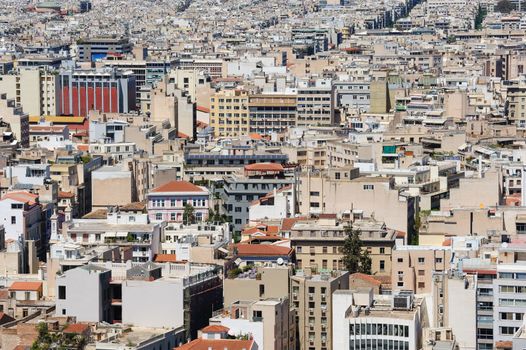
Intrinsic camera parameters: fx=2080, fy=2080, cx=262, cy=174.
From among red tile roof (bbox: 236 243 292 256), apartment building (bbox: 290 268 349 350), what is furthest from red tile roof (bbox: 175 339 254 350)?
red tile roof (bbox: 236 243 292 256)

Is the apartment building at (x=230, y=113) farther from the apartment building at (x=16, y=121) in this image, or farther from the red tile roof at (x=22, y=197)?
the red tile roof at (x=22, y=197)

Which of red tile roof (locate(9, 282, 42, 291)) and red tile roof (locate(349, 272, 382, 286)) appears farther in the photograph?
red tile roof (locate(9, 282, 42, 291))

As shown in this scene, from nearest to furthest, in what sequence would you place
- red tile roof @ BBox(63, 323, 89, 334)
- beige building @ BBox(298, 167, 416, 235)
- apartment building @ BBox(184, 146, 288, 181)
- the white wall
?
red tile roof @ BBox(63, 323, 89, 334)
the white wall
beige building @ BBox(298, 167, 416, 235)
apartment building @ BBox(184, 146, 288, 181)

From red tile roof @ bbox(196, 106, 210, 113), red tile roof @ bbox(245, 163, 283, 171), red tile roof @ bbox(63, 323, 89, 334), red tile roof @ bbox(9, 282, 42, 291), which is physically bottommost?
red tile roof @ bbox(63, 323, 89, 334)

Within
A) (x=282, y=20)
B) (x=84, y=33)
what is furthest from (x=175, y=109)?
(x=282, y=20)

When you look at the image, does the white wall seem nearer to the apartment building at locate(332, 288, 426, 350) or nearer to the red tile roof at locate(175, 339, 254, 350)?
the red tile roof at locate(175, 339, 254, 350)

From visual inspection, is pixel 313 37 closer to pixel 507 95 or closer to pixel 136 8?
pixel 507 95

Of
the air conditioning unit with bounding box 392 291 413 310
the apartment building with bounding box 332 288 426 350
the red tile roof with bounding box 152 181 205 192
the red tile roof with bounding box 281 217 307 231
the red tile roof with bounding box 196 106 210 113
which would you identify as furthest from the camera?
the red tile roof with bounding box 196 106 210 113

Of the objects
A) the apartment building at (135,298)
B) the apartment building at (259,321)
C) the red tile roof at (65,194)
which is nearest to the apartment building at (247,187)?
the red tile roof at (65,194)
